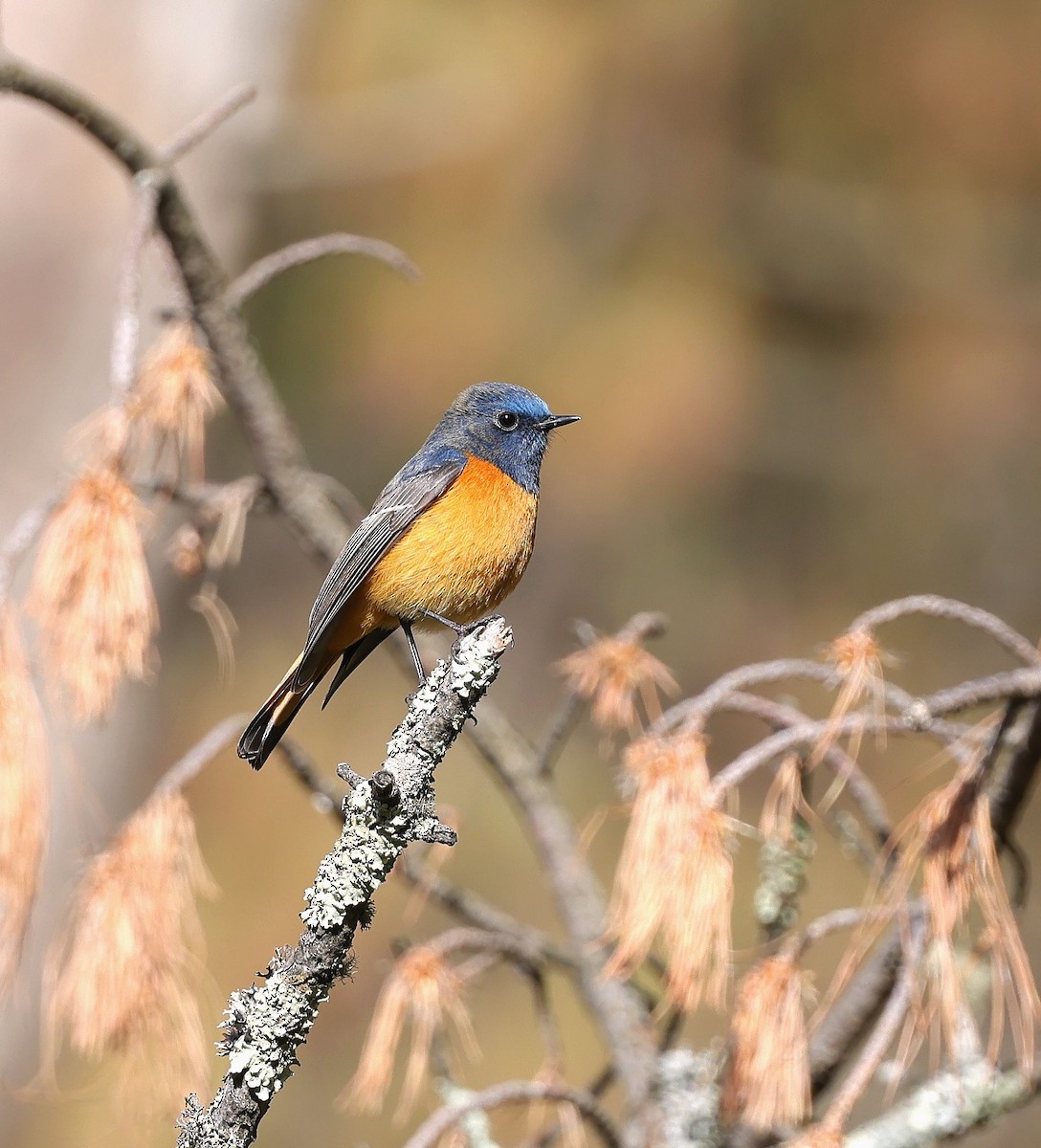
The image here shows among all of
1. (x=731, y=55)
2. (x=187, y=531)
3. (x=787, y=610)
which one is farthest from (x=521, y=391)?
(x=731, y=55)

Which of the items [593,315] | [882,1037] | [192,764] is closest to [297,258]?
[192,764]

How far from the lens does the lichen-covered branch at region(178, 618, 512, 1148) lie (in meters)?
1.62

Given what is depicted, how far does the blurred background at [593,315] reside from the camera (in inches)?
286

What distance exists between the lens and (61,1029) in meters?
2.75

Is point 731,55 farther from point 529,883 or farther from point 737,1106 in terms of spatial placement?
point 737,1106

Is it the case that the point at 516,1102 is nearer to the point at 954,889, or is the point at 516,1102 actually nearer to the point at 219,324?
the point at 954,889

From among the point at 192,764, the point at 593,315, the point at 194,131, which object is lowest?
the point at 192,764

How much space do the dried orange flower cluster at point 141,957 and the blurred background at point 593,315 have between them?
14.9 feet

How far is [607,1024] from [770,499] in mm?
6328

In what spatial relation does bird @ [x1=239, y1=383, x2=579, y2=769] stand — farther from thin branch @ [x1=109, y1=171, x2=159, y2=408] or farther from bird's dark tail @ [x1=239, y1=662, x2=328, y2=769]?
thin branch @ [x1=109, y1=171, x2=159, y2=408]

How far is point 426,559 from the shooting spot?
310 centimetres

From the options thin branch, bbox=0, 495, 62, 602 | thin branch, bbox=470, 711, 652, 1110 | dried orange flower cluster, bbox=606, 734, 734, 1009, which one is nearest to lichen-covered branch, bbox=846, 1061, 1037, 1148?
thin branch, bbox=470, 711, 652, 1110

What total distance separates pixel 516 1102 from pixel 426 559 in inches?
48.6

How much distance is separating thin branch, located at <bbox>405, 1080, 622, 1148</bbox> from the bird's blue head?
148 centimetres
